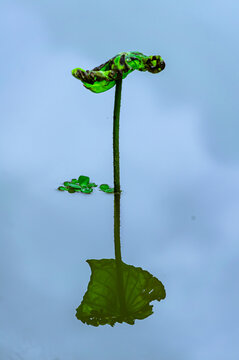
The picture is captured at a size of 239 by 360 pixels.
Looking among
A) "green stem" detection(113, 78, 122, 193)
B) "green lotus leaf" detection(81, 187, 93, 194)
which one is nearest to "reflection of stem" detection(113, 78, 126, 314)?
"green stem" detection(113, 78, 122, 193)

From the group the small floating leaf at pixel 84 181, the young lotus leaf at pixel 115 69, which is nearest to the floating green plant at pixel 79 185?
the small floating leaf at pixel 84 181

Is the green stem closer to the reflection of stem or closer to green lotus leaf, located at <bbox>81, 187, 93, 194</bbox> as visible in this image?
the reflection of stem

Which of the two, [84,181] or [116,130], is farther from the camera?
[84,181]

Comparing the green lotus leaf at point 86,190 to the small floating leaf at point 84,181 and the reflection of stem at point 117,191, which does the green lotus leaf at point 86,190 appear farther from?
the reflection of stem at point 117,191

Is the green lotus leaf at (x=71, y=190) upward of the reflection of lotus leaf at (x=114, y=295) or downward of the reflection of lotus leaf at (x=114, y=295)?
upward

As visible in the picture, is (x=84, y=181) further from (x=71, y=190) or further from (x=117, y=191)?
(x=117, y=191)

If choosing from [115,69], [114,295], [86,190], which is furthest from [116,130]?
[114,295]
